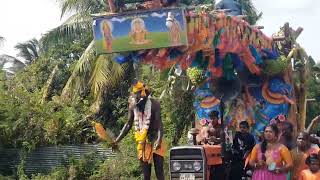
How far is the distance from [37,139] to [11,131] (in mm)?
654

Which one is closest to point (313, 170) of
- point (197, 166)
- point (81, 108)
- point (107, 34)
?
point (197, 166)

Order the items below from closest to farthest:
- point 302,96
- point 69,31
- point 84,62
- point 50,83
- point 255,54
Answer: point 255,54 < point 302,96 < point 84,62 < point 69,31 < point 50,83

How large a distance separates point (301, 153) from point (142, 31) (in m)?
2.26

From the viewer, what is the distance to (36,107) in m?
15.7

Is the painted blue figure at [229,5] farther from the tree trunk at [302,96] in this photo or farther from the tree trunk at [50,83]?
the tree trunk at [50,83]

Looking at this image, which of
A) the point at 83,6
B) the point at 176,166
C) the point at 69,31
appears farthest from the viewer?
the point at 69,31

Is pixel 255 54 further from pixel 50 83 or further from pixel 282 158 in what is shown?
pixel 50 83

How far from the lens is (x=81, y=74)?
1842 cm

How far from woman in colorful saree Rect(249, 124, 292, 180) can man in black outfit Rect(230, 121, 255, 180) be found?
95cm

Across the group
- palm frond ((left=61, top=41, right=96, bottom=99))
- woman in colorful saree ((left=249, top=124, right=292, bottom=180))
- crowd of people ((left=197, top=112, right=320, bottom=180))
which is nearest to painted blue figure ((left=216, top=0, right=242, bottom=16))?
crowd of people ((left=197, top=112, right=320, bottom=180))

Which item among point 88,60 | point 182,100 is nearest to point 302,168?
point 182,100

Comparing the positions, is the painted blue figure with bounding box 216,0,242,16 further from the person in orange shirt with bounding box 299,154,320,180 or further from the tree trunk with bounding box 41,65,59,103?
the tree trunk with bounding box 41,65,59,103

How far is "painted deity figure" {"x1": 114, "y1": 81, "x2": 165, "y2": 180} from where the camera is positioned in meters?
7.77

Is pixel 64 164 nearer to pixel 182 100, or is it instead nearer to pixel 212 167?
pixel 182 100
